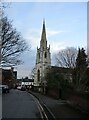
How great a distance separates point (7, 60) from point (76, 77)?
9365 millimetres

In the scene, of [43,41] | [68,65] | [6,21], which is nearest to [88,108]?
[6,21]

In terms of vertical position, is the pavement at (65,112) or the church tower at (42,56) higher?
the church tower at (42,56)

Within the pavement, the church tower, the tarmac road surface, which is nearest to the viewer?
the pavement

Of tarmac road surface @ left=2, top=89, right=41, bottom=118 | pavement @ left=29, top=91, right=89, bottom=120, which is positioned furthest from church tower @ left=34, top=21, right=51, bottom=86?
pavement @ left=29, top=91, right=89, bottom=120

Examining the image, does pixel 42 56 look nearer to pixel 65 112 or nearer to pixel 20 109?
pixel 20 109

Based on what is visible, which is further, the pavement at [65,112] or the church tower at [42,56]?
the church tower at [42,56]

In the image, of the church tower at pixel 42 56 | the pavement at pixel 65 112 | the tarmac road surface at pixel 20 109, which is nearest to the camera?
the pavement at pixel 65 112

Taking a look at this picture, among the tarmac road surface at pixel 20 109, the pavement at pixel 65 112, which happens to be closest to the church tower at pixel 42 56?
the tarmac road surface at pixel 20 109

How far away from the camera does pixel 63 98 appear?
47.3 meters

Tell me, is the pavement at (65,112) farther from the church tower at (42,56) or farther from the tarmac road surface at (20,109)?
the church tower at (42,56)

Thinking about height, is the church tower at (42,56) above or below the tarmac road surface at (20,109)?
above

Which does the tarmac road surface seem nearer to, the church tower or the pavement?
the pavement

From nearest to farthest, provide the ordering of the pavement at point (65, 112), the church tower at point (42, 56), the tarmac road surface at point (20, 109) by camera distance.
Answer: the pavement at point (65, 112) → the tarmac road surface at point (20, 109) → the church tower at point (42, 56)

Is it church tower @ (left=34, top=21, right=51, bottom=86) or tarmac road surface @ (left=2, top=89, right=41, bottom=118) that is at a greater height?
church tower @ (left=34, top=21, right=51, bottom=86)
